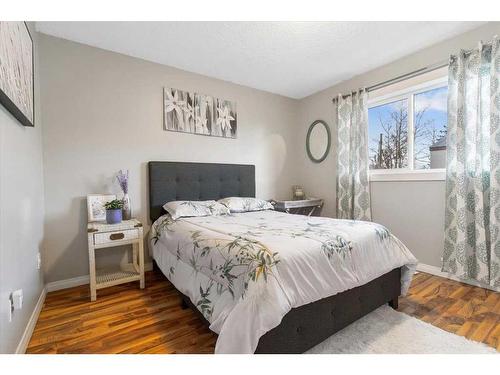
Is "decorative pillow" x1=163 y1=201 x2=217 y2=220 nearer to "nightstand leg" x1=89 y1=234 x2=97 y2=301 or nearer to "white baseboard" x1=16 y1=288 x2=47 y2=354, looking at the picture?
"nightstand leg" x1=89 y1=234 x2=97 y2=301

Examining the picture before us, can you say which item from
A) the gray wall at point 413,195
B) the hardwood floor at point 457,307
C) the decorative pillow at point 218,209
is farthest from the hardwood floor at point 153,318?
the decorative pillow at point 218,209

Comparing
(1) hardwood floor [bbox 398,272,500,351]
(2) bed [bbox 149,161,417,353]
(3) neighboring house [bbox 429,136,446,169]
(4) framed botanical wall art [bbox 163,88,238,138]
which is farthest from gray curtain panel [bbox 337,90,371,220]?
(4) framed botanical wall art [bbox 163,88,238,138]

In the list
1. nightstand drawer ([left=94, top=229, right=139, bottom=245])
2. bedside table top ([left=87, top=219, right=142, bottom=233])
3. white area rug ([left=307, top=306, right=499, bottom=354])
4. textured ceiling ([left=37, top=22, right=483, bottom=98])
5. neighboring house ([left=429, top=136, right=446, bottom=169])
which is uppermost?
textured ceiling ([left=37, top=22, right=483, bottom=98])

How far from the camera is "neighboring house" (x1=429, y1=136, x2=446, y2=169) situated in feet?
8.18

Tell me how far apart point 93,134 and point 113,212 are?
851mm

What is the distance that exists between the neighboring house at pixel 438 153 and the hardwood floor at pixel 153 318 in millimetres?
1212

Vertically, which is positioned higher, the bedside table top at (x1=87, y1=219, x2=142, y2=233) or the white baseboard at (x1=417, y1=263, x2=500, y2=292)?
the bedside table top at (x1=87, y1=219, x2=142, y2=233)

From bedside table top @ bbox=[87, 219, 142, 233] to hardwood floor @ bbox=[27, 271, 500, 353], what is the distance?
1.95ft

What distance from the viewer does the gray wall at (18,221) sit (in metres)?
1.14

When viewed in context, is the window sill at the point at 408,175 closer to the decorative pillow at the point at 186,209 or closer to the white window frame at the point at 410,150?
the white window frame at the point at 410,150

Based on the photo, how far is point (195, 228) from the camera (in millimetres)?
1897
